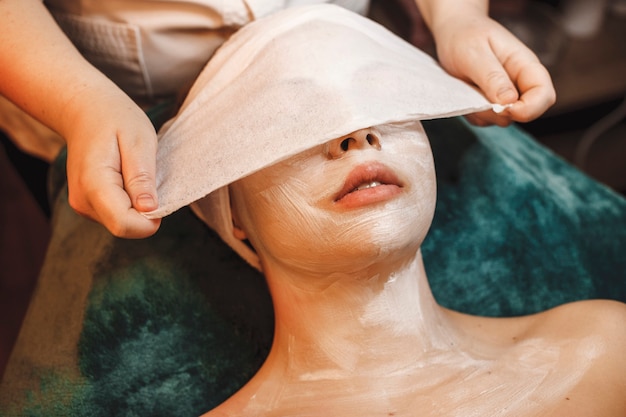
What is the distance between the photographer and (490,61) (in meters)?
1.02

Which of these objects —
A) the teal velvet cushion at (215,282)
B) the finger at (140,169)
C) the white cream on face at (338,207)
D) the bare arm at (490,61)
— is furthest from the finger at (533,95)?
the finger at (140,169)

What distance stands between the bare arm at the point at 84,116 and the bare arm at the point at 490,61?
45cm

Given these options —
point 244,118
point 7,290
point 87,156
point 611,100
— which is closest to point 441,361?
point 244,118

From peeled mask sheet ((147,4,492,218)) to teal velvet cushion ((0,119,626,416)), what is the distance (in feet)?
0.83

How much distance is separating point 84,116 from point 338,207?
336mm

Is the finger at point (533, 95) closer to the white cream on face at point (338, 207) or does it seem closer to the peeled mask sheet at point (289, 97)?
the peeled mask sheet at point (289, 97)

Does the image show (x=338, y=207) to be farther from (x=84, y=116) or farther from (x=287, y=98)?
(x=84, y=116)

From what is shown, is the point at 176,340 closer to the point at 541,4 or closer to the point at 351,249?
the point at 351,249

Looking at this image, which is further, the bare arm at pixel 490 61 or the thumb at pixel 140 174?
the bare arm at pixel 490 61

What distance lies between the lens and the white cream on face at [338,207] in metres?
0.81

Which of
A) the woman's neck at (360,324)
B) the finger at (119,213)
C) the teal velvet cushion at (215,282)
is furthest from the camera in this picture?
the teal velvet cushion at (215,282)

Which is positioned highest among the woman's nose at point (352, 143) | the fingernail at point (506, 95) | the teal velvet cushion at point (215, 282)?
the woman's nose at point (352, 143)

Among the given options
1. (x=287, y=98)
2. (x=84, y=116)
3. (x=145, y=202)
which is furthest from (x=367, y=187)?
(x=84, y=116)

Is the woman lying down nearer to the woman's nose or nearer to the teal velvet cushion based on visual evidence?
the woman's nose
